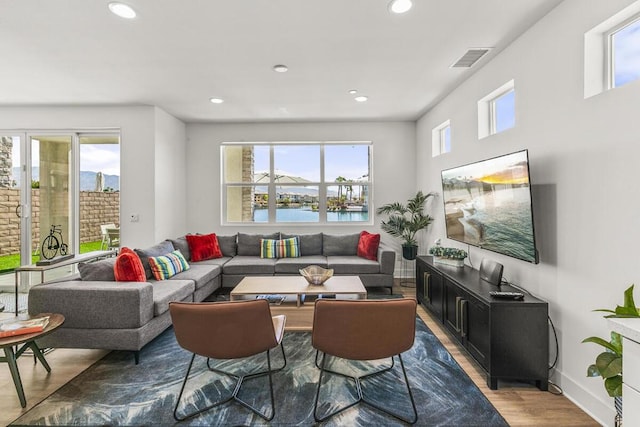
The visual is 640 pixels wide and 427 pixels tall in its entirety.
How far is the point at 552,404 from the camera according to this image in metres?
2.05

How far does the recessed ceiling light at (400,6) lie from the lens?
2164 mm

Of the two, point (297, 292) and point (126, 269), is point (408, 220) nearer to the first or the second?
point (297, 292)

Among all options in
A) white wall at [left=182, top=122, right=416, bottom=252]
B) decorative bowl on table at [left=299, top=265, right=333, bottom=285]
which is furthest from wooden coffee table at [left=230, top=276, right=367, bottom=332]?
white wall at [left=182, top=122, right=416, bottom=252]

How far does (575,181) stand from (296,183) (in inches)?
165

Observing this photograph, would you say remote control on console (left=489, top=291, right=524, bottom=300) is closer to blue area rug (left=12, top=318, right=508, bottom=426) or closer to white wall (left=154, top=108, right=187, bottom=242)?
blue area rug (left=12, top=318, right=508, bottom=426)

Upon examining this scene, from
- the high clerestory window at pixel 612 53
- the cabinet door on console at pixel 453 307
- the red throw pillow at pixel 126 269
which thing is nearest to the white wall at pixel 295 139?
the cabinet door on console at pixel 453 307

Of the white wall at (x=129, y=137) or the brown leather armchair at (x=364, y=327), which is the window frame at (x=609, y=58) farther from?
the white wall at (x=129, y=137)

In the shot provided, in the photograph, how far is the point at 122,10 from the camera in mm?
2244

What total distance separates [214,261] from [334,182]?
2.45m

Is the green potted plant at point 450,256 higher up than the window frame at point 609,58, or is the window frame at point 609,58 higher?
the window frame at point 609,58

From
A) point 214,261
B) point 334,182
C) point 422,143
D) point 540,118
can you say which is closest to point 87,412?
point 214,261

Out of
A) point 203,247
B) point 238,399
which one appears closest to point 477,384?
point 238,399

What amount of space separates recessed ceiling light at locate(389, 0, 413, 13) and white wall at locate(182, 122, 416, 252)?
10.5ft

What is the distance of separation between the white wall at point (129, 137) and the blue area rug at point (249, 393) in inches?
85.0
